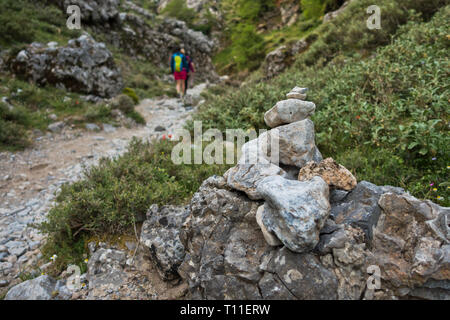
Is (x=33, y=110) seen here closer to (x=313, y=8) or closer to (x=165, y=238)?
(x=165, y=238)

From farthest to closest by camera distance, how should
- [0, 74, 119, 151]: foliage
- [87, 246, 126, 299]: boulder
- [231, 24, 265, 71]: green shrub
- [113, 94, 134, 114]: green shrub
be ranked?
[231, 24, 265, 71]: green shrub, [113, 94, 134, 114]: green shrub, [0, 74, 119, 151]: foliage, [87, 246, 126, 299]: boulder

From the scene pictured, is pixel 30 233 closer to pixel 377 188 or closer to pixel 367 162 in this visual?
pixel 377 188

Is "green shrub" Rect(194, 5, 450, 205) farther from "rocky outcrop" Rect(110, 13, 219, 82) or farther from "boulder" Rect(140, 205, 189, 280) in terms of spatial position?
"rocky outcrop" Rect(110, 13, 219, 82)

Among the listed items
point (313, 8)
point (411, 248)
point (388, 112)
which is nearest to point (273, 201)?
point (411, 248)

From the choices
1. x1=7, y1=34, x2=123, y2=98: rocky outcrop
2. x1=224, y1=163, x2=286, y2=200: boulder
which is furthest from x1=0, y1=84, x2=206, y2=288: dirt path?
x1=7, y1=34, x2=123, y2=98: rocky outcrop

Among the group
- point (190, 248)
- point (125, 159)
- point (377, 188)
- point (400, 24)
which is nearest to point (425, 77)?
point (377, 188)

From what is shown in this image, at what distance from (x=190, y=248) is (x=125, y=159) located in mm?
3740

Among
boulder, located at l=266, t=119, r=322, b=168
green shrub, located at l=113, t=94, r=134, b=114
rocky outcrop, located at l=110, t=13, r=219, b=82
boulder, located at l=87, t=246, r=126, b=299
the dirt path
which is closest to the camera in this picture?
boulder, located at l=87, t=246, r=126, b=299

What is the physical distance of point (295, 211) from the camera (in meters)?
2.52

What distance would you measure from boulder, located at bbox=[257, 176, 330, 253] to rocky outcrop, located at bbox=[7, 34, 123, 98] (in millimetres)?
14237

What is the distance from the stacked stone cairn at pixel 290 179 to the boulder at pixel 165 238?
1.17 m

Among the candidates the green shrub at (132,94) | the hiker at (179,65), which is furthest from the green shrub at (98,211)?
the hiker at (179,65)

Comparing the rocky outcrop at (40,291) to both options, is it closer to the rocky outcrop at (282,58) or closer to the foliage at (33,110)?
the foliage at (33,110)

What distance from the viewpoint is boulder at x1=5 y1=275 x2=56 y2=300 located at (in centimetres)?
331
